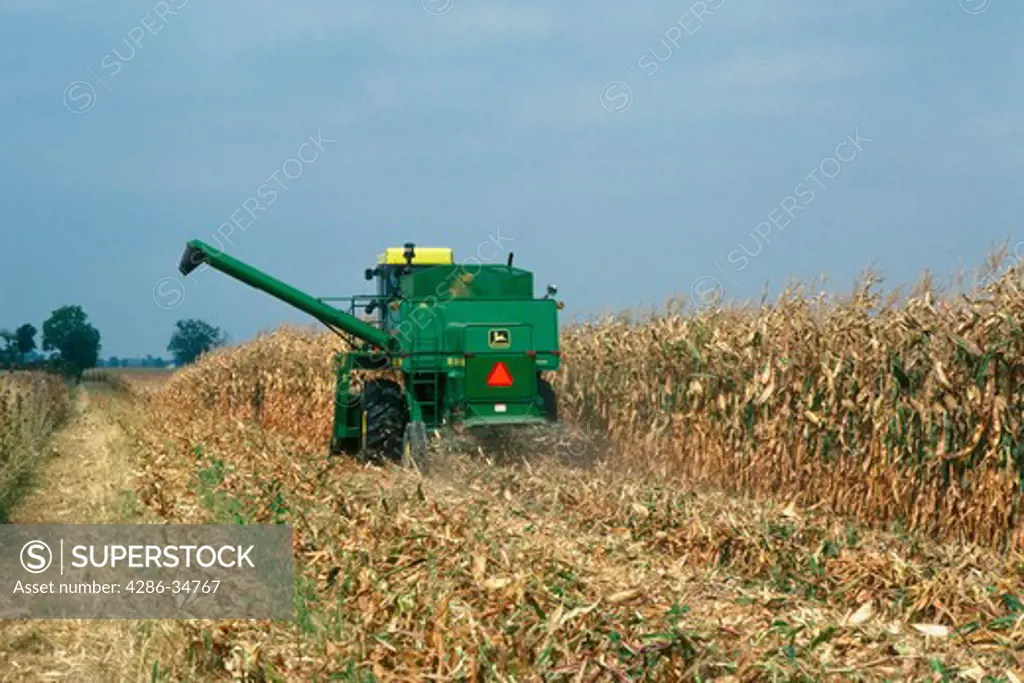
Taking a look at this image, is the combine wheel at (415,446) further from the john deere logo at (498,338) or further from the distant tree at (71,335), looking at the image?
the distant tree at (71,335)

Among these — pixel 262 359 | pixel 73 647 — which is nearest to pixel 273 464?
pixel 73 647

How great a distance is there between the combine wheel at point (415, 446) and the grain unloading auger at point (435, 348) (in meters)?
0.01

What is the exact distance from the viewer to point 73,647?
6.32 meters

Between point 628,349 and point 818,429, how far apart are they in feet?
11.0

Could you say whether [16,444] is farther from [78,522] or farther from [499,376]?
[499,376]

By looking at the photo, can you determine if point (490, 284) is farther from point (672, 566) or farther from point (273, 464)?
point (672, 566)

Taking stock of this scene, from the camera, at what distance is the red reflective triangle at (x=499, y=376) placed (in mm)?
11680

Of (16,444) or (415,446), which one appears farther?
(16,444)

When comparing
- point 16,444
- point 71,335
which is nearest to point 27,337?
point 71,335

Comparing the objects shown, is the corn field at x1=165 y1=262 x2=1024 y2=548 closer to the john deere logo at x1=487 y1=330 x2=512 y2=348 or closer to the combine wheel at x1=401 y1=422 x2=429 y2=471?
the john deere logo at x1=487 y1=330 x2=512 y2=348

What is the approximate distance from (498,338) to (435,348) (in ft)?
2.54

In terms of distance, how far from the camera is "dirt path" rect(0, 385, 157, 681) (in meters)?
5.88

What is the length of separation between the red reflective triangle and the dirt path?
3.53 meters

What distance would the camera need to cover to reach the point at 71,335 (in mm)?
98000
